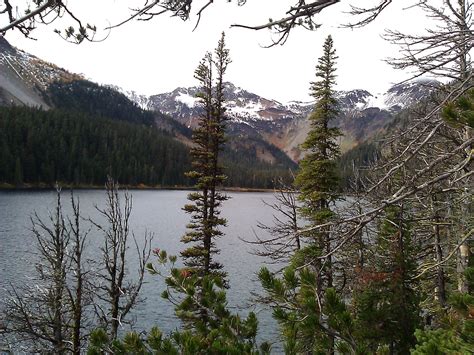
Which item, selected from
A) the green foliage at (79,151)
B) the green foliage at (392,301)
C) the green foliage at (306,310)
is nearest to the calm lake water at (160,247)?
the green foliage at (306,310)

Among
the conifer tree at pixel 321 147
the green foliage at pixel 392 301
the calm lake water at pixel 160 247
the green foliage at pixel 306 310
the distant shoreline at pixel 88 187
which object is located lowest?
the calm lake water at pixel 160 247

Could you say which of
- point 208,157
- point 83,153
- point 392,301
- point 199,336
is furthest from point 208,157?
point 83,153

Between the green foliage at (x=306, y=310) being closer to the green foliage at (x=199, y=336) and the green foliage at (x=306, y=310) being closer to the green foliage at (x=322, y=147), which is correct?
the green foliage at (x=199, y=336)

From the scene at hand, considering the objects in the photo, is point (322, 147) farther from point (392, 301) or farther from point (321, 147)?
point (392, 301)

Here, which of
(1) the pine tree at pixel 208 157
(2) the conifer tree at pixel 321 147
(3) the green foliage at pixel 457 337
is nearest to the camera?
(3) the green foliage at pixel 457 337

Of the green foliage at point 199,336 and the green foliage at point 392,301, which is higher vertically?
the green foliage at point 199,336

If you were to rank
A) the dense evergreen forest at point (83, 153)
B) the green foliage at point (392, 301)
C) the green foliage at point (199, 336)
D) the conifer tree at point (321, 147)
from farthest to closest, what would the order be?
Answer: the dense evergreen forest at point (83, 153)
the conifer tree at point (321, 147)
the green foliage at point (392, 301)
the green foliage at point (199, 336)

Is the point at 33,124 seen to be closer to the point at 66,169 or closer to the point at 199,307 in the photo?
the point at 66,169

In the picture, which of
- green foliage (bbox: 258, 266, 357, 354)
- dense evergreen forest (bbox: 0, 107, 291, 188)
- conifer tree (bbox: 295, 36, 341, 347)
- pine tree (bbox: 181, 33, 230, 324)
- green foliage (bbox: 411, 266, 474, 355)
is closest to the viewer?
green foliage (bbox: 411, 266, 474, 355)

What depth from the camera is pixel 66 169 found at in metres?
102

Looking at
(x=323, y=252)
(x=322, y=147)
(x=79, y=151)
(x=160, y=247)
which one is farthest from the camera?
(x=79, y=151)

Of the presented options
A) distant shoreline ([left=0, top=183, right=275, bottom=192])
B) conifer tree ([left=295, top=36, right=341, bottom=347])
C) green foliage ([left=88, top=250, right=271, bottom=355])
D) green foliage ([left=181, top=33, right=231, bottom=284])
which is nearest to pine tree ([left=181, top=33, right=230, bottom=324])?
green foliage ([left=181, top=33, right=231, bottom=284])

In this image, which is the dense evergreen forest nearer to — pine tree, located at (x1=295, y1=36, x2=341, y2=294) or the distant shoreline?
the distant shoreline

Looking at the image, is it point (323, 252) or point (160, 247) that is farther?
point (160, 247)
